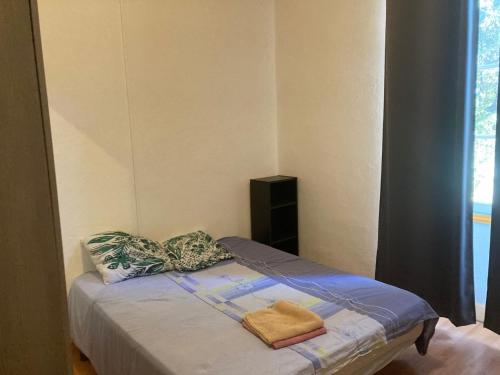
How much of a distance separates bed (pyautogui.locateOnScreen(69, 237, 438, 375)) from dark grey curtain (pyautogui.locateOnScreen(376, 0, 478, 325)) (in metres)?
0.52

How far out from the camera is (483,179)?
A: 266 cm

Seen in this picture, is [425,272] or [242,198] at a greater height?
[242,198]

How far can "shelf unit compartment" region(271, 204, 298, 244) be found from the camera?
3588 millimetres

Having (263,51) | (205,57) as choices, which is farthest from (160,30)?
(263,51)

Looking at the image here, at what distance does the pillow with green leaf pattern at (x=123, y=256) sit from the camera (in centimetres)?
256

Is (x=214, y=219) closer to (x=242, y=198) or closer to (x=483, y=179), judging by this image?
(x=242, y=198)

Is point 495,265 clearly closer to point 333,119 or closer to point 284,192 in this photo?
point 333,119

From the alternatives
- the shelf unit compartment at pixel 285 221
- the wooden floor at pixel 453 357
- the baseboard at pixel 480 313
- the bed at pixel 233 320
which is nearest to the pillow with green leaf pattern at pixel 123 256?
the bed at pixel 233 320

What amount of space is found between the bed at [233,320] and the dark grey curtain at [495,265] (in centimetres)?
51

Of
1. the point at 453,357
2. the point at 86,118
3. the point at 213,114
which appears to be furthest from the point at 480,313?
the point at 86,118

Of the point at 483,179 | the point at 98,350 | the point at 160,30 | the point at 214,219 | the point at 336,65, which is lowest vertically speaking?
the point at 98,350

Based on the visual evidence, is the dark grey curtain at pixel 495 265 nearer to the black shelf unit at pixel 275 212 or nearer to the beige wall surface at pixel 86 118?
the black shelf unit at pixel 275 212

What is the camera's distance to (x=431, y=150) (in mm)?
2602

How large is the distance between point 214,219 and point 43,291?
261 cm
